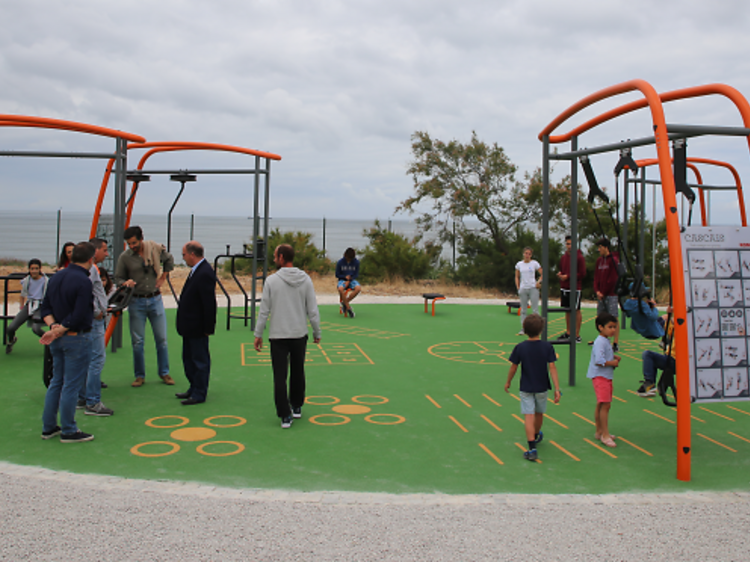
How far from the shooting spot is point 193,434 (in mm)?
5355

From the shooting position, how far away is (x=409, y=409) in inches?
249

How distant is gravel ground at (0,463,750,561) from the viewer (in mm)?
3246

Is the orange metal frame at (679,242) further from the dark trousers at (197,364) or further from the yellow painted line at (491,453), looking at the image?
the dark trousers at (197,364)

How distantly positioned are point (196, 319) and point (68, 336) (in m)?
1.48

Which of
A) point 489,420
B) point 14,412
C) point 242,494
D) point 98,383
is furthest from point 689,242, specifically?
point 14,412

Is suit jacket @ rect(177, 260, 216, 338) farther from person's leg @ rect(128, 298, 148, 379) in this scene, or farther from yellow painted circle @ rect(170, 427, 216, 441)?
yellow painted circle @ rect(170, 427, 216, 441)

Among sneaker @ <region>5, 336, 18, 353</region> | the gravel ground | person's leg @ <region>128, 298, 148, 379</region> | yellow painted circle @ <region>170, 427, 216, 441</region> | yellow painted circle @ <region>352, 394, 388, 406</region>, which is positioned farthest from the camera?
sneaker @ <region>5, 336, 18, 353</region>

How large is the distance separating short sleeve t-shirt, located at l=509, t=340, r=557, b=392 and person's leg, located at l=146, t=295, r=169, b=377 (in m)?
4.03

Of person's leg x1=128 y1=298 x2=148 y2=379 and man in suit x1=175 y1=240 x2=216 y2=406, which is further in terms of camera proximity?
person's leg x1=128 y1=298 x2=148 y2=379

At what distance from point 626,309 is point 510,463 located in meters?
1.94

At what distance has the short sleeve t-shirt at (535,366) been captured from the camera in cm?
482

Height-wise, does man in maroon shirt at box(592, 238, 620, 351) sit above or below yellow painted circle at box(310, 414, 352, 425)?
above

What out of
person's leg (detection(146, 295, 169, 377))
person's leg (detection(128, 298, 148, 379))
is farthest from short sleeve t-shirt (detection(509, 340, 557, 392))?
person's leg (detection(128, 298, 148, 379))

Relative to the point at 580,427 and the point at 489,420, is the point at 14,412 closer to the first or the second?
the point at 489,420
